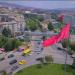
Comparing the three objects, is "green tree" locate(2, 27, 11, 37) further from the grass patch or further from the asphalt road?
the grass patch

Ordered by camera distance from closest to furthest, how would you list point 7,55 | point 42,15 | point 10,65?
point 10,65, point 7,55, point 42,15

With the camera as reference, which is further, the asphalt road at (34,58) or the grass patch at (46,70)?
the asphalt road at (34,58)

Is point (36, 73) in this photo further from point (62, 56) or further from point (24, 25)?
point (24, 25)

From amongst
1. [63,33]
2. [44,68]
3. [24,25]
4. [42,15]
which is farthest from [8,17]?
[63,33]

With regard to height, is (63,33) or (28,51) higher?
(63,33)

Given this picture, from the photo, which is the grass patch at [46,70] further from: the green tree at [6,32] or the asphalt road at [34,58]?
the green tree at [6,32]

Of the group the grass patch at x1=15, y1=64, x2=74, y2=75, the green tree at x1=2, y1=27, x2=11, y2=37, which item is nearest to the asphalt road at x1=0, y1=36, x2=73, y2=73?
the grass patch at x1=15, y1=64, x2=74, y2=75

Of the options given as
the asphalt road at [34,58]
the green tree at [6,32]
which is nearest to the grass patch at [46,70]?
the asphalt road at [34,58]

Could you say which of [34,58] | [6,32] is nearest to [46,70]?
[34,58]

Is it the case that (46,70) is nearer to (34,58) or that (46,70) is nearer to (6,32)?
(34,58)

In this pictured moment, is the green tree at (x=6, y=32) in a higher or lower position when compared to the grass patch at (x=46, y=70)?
lower

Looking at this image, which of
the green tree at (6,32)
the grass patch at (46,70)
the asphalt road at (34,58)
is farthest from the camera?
the green tree at (6,32)
